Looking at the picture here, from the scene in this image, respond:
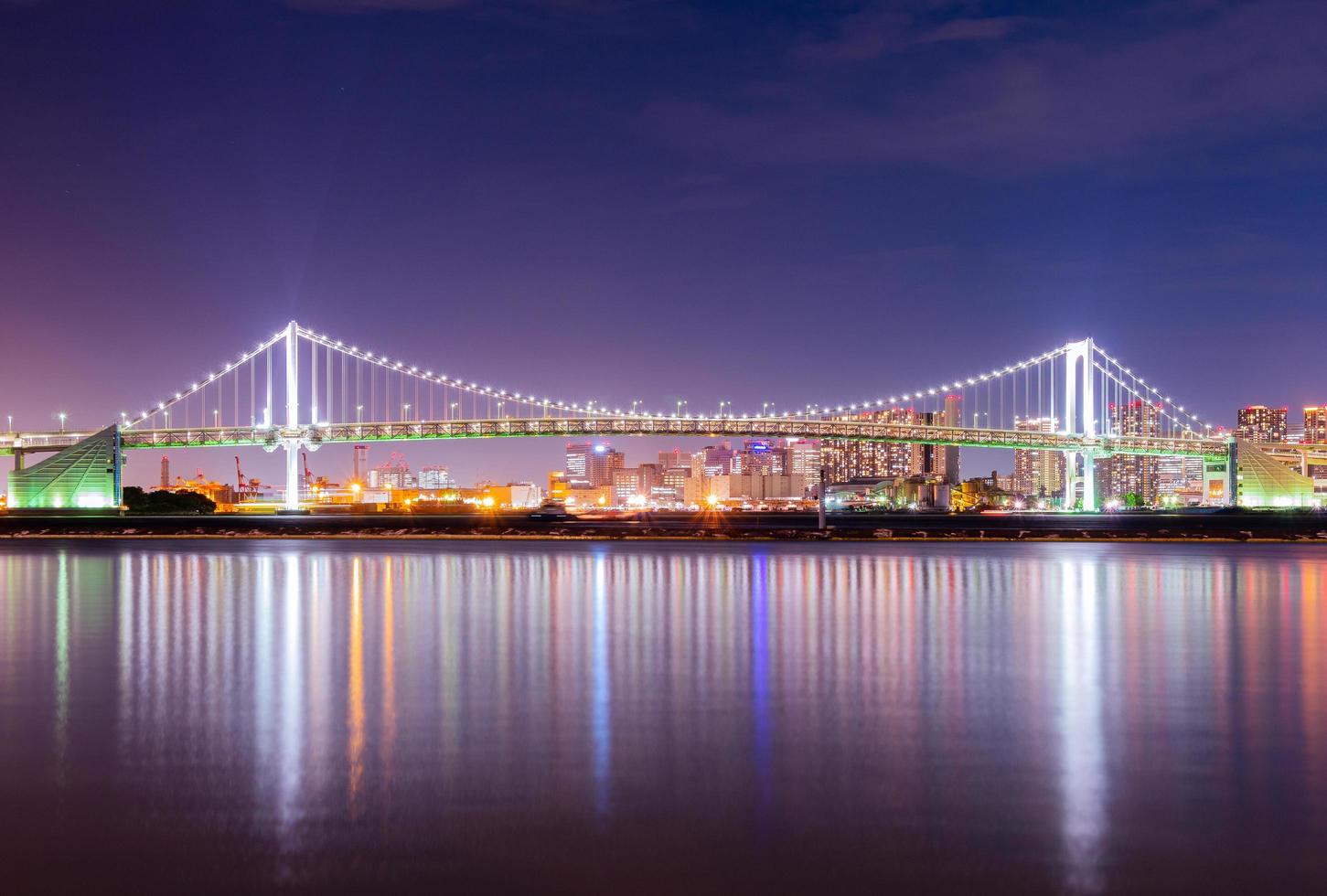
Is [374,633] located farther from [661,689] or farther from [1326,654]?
[1326,654]

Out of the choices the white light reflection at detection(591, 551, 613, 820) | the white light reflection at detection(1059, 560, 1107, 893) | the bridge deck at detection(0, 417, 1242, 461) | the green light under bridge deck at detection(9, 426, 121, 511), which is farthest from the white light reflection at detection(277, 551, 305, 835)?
the bridge deck at detection(0, 417, 1242, 461)

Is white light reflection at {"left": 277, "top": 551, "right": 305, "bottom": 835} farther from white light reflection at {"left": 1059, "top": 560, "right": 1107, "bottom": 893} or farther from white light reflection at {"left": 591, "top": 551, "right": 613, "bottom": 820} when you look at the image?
white light reflection at {"left": 1059, "top": 560, "right": 1107, "bottom": 893}

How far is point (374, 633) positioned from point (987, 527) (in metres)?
40.3

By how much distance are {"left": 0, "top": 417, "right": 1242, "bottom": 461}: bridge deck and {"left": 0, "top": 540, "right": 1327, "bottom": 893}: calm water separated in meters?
57.2

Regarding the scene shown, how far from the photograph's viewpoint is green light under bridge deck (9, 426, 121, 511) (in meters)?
58.3

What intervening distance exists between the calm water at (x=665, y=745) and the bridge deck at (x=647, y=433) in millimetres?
57240

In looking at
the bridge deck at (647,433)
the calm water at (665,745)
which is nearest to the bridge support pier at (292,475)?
the bridge deck at (647,433)

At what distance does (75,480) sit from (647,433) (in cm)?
3527

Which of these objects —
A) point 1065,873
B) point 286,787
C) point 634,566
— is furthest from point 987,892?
point 634,566

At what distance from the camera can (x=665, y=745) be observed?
25.6 feet

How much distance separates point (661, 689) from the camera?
33.7 feet

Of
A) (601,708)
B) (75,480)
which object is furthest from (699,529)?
(601,708)

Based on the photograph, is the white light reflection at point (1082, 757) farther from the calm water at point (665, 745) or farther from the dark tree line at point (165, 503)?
the dark tree line at point (165, 503)

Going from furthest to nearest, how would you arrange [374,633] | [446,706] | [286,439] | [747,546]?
1. [286,439]
2. [747,546]
3. [374,633]
4. [446,706]
